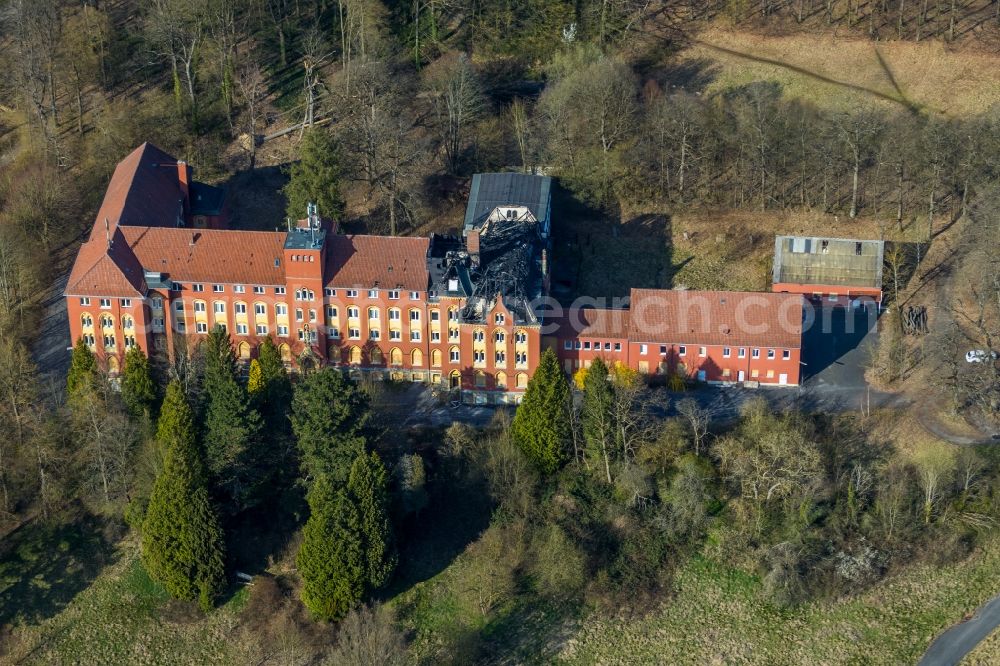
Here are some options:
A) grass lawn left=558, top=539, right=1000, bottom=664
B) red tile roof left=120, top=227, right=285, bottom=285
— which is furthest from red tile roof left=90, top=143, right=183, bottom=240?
grass lawn left=558, top=539, right=1000, bottom=664

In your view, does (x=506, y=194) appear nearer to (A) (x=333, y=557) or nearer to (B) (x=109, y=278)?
(B) (x=109, y=278)

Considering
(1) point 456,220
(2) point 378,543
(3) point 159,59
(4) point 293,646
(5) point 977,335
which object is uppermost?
(3) point 159,59

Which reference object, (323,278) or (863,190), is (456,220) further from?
(863,190)

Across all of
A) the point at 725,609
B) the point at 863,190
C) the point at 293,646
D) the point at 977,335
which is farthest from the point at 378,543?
the point at 863,190

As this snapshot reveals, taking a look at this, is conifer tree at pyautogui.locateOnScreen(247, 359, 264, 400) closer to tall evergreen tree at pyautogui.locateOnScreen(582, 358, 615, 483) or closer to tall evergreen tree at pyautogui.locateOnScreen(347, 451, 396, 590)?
tall evergreen tree at pyautogui.locateOnScreen(347, 451, 396, 590)

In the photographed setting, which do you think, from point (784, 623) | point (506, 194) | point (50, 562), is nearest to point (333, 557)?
point (50, 562)

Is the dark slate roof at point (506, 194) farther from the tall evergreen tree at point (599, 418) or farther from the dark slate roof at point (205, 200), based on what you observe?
the tall evergreen tree at point (599, 418)
